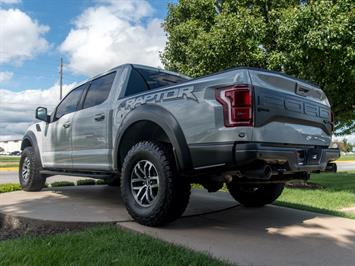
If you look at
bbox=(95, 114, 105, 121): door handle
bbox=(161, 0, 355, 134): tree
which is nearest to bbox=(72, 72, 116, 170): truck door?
bbox=(95, 114, 105, 121): door handle

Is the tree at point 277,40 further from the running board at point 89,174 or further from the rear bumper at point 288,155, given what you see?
the running board at point 89,174

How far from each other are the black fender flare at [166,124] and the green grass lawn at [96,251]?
839 mm

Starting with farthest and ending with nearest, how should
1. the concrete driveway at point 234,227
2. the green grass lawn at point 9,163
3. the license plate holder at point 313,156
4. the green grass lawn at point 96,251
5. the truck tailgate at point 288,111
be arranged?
the green grass lawn at point 9,163, the license plate holder at point 313,156, the truck tailgate at point 288,111, the concrete driveway at point 234,227, the green grass lawn at point 96,251

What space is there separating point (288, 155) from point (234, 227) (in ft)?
4.01

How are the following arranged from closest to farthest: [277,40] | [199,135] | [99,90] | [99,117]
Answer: [199,135]
[99,117]
[99,90]
[277,40]

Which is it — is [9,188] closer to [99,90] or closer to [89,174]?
[89,174]

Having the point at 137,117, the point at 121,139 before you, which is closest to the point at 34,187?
the point at 121,139

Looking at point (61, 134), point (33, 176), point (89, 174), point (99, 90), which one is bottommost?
point (33, 176)

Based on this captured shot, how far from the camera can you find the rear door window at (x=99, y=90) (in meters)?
5.88

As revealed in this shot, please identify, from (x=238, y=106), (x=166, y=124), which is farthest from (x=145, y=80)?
(x=238, y=106)

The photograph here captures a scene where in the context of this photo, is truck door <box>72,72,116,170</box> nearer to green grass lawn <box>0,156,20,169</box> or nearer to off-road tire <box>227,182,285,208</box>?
off-road tire <box>227,182,285,208</box>

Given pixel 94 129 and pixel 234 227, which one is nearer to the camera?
pixel 234 227

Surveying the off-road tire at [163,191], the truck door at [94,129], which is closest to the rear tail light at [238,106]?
the off-road tire at [163,191]

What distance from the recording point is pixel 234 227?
4.79m
